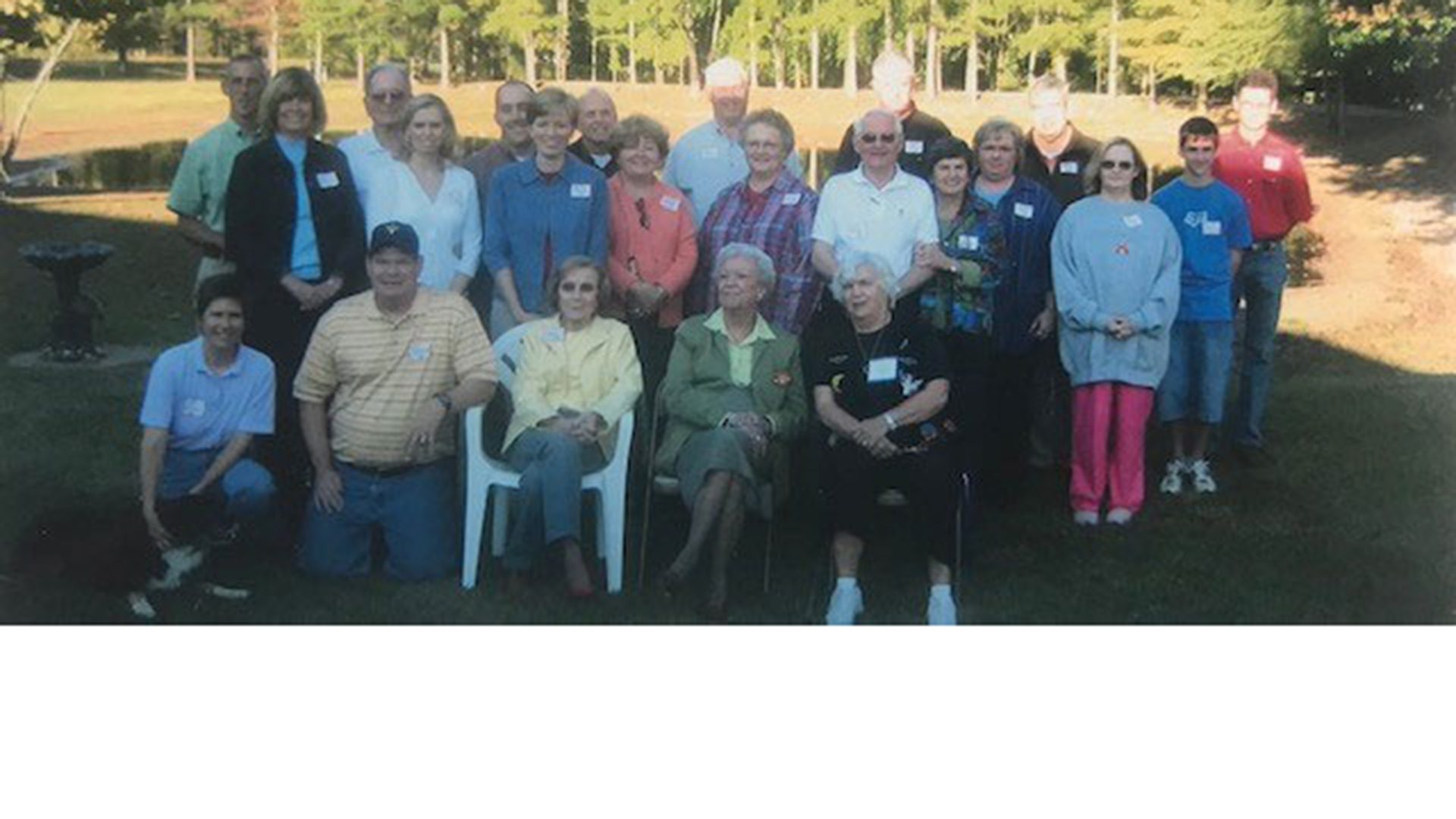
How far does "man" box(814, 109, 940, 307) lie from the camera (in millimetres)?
5367

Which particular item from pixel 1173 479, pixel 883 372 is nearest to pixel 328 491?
pixel 883 372

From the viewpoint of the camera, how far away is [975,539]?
17.6ft

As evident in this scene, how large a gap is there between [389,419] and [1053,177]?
6.82ft

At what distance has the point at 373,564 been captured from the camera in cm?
534

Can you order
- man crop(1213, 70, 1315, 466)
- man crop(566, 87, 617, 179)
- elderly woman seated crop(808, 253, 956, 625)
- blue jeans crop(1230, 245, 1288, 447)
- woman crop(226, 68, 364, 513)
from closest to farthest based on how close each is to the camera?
1. elderly woman seated crop(808, 253, 956, 625)
2. woman crop(226, 68, 364, 513)
3. man crop(566, 87, 617, 179)
4. man crop(1213, 70, 1315, 466)
5. blue jeans crop(1230, 245, 1288, 447)

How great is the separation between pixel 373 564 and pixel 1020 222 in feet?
6.83

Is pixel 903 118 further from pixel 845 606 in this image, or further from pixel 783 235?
pixel 845 606

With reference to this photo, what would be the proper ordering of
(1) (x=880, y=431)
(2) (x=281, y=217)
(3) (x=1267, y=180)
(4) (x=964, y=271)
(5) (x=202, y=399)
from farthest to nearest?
1. (3) (x=1267, y=180)
2. (4) (x=964, y=271)
3. (2) (x=281, y=217)
4. (5) (x=202, y=399)
5. (1) (x=880, y=431)

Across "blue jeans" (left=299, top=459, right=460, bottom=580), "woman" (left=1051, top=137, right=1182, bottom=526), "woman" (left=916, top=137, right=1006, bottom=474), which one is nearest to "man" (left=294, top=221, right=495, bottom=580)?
"blue jeans" (left=299, top=459, right=460, bottom=580)

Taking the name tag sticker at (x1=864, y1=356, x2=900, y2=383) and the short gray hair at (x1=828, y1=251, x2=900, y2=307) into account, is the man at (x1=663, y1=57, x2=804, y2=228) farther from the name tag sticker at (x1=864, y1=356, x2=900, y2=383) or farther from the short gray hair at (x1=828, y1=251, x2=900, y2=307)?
the name tag sticker at (x1=864, y1=356, x2=900, y2=383)

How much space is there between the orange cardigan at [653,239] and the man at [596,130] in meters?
0.14

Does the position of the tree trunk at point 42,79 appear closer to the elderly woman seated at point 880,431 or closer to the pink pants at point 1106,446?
the elderly woman seated at point 880,431

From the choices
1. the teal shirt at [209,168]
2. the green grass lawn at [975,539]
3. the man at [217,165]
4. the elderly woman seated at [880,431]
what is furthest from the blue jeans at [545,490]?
the teal shirt at [209,168]
